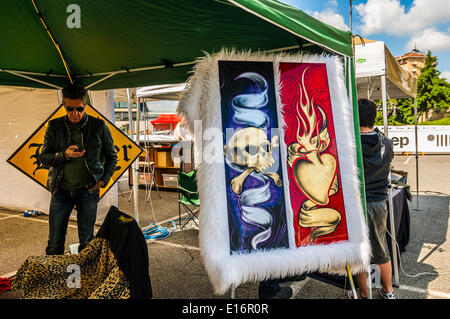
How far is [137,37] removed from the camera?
307 cm

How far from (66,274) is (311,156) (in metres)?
1.79

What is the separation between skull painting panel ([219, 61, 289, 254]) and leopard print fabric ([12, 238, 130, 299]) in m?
0.80

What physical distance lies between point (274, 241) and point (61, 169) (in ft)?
5.87

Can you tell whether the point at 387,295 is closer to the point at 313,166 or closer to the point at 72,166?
the point at 313,166

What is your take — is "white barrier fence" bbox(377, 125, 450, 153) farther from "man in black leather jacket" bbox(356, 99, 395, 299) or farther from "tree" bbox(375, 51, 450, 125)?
"man in black leather jacket" bbox(356, 99, 395, 299)

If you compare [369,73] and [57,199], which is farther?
[369,73]

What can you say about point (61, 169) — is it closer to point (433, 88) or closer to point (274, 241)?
point (274, 241)

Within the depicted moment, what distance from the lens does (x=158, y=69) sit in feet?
12.3

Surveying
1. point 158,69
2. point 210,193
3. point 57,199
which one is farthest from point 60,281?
point 158,69

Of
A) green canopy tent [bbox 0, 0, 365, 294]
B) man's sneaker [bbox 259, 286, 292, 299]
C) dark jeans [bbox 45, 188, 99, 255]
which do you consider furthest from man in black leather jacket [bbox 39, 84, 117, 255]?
man's sneaker [bbox 259, 286, 292, 299]

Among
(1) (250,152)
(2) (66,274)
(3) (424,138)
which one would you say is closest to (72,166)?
(2) (66,274)

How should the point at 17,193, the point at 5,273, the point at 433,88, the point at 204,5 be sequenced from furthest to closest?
the point at 433,88
the point at 17,193
the point at 5,273
the point at 204,5

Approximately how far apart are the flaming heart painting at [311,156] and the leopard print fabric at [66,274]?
1195mm

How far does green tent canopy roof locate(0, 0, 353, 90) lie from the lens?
2137 millimetres
